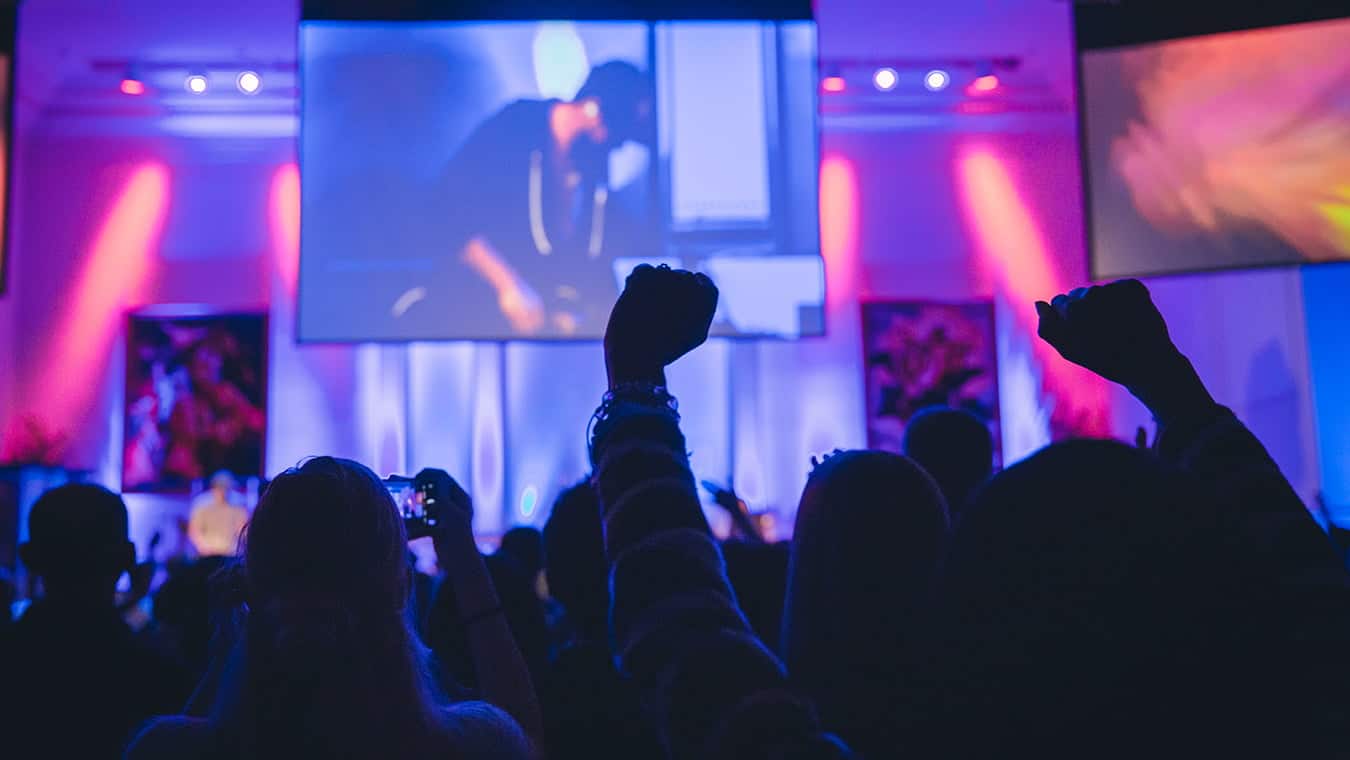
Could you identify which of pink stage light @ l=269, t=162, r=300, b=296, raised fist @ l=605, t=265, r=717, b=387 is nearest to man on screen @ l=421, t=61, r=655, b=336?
pink stage light @ l=269, t=162, r=300, b=296

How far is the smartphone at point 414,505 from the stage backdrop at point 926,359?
7864mm

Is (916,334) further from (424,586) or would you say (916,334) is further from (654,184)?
(424,586)

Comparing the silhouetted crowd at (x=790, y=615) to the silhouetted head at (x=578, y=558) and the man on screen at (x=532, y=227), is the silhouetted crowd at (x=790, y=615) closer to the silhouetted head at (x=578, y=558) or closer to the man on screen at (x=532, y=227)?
the silhouetted head at (x=578, y=558)

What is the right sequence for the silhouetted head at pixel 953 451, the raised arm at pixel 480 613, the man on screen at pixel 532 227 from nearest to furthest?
the raised arm at pixel 480 613, the silhouetted head at pixel 953 451, the man on screen at pixel 532 227

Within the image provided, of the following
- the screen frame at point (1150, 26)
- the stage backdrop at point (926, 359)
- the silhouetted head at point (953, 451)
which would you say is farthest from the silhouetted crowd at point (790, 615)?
the stage backdrop at point (926, 359)

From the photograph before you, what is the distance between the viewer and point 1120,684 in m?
0.52

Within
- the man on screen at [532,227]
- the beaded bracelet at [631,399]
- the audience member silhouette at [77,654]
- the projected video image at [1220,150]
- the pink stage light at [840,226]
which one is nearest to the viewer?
the beaded bracelet at [631,399]

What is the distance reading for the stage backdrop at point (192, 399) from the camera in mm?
9031

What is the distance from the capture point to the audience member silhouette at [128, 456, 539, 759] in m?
1.35

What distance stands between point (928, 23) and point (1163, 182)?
9.58 ft

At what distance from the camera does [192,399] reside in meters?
9.16

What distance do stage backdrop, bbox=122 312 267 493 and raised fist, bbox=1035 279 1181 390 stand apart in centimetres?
880

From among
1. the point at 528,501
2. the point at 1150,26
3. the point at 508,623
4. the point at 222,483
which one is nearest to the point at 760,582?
the point at 508,623

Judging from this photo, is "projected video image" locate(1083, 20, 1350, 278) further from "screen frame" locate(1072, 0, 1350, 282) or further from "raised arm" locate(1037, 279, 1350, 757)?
"raised arm" locate(1037, 279, 1350, 757)
